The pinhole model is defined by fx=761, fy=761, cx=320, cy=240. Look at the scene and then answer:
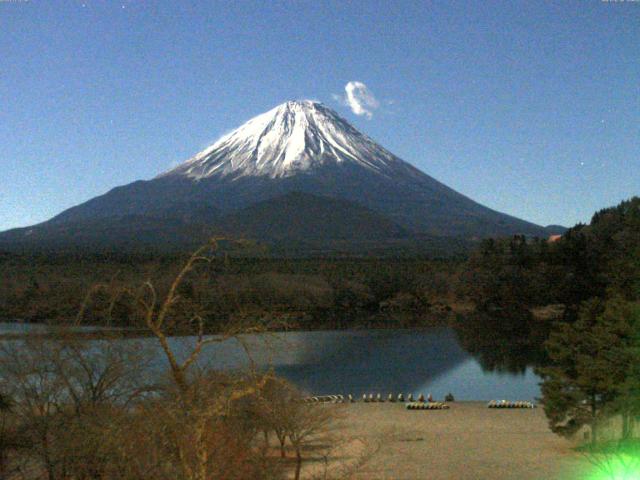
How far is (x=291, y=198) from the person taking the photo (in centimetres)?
9838

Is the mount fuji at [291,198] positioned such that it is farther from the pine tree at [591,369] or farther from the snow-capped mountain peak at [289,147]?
the pine tree at [591,369]

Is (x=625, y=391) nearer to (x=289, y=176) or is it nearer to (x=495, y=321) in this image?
(x=495, y=321)

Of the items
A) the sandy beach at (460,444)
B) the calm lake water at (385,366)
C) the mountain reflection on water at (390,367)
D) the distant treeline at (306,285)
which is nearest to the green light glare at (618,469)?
the sandy beach at (460,444)

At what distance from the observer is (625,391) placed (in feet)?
35.8

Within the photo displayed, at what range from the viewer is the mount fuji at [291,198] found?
88875mm

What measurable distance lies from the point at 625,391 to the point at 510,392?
10351mm

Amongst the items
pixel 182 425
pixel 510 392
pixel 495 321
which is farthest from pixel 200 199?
pixel 182 425

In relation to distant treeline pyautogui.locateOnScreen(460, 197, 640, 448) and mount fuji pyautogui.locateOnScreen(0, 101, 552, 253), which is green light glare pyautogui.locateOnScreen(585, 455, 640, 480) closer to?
distant treeline pyautogui.locateOnScreen(460, 197, 640, 448)

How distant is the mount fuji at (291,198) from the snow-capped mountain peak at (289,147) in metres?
0.16

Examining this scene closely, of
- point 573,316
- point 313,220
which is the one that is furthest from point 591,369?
point 313,220

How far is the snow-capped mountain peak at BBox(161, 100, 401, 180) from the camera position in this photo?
11519 centimetres

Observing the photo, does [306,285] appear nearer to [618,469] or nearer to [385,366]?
[385,366]

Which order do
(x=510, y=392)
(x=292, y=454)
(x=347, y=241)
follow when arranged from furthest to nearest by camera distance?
(x=347, y=241) → (x=510, y=392) → (x=292, y=454)

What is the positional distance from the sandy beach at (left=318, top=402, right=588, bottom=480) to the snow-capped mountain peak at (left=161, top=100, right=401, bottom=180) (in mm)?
97215
